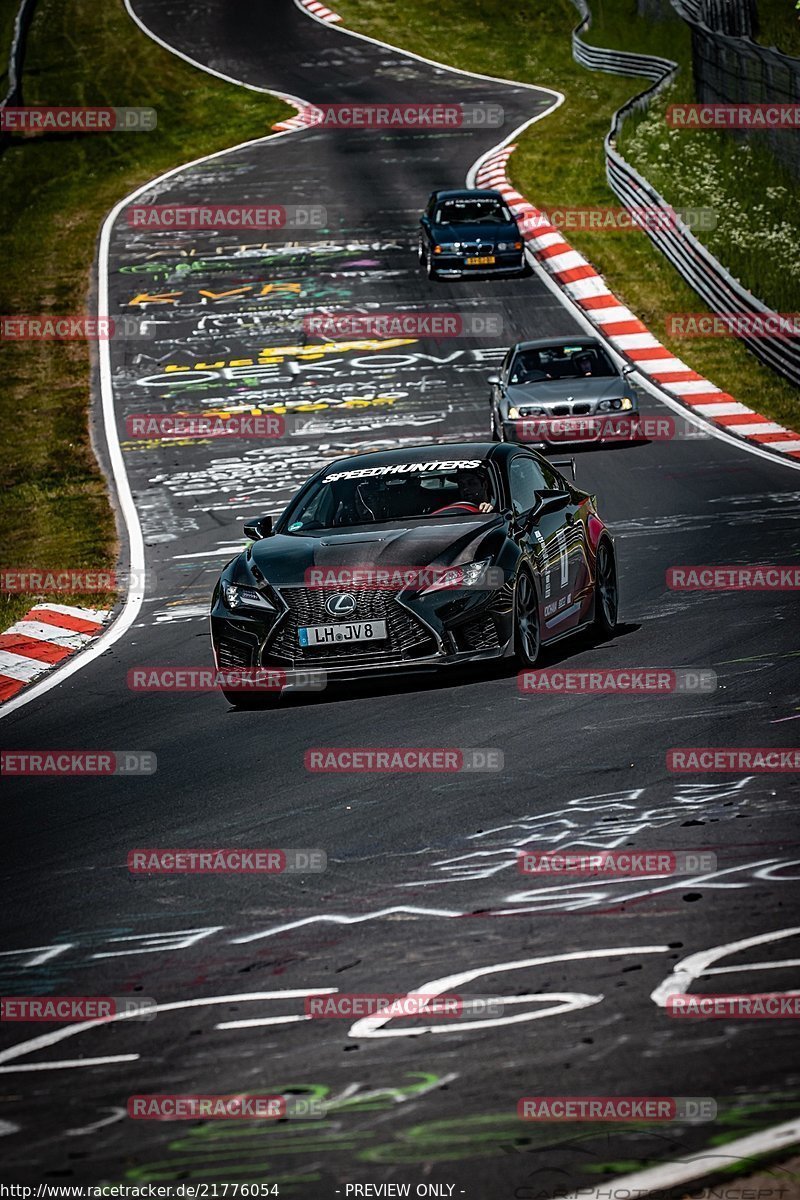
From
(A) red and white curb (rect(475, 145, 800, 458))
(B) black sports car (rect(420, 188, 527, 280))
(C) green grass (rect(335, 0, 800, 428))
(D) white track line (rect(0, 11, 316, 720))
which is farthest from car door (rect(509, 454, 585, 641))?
(B) black sports car (rect(420, 188, 527, 280))

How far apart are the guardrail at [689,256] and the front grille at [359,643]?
15339 millimetres

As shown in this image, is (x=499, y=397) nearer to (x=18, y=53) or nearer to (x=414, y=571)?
(x=414, y=571)

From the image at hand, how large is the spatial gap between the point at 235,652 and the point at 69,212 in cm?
→ 3252

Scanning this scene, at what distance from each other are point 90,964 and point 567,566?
594cm

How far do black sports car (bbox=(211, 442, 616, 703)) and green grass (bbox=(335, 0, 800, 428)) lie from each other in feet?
39.4

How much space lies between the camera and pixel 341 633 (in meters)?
10.3

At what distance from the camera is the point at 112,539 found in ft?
61.5

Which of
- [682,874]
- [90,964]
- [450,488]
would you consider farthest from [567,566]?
[90,964]

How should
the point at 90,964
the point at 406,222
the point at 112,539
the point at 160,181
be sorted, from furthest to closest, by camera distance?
the point at 160,181, the point at 406,222, the point at 112,539, the point at 90,964

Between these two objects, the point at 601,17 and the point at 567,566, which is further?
the point at 601,17

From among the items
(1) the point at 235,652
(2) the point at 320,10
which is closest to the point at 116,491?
(1) the point at 235,652

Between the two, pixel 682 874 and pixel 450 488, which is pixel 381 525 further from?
pixel 682 874

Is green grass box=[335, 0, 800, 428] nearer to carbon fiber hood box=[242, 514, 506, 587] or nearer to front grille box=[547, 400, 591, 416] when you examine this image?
front grille box=[547, 400, 591, 416]

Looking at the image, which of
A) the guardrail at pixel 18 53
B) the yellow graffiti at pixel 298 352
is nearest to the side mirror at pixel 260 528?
the yellow graffiti at pixel 298 352
